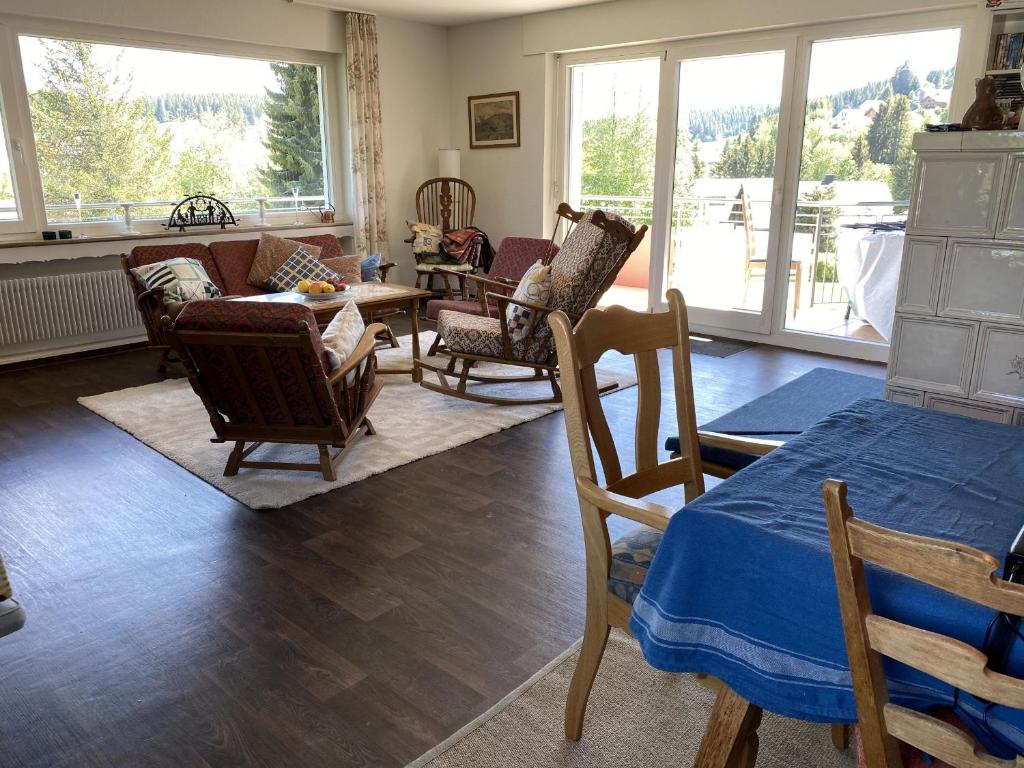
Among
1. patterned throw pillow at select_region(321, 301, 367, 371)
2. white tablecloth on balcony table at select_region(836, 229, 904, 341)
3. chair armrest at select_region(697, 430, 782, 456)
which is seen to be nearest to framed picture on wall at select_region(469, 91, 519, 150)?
white tablecloth on balcony table at select_region(836, 229, 904, 341)

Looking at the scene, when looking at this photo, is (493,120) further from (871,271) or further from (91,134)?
(871,271)

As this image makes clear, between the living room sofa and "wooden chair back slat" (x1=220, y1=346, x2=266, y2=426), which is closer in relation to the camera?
"wooden chair back slat" (x1=220, y1=346, x2=266, y2=426)

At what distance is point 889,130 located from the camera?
4.98 m

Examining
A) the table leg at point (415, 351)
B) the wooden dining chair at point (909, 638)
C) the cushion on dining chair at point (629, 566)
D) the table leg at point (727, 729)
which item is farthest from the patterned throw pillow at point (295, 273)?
the wooden dining chair at point (909, 638)

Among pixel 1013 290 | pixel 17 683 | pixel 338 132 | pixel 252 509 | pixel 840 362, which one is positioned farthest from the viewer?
pixel 338 132

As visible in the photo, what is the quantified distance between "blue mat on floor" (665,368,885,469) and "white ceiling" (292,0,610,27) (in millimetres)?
4379

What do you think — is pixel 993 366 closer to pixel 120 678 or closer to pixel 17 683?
pixel 120 678

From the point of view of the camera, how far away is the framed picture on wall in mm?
6984

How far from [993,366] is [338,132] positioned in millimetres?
5984

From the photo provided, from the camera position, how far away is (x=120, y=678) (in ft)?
6.52

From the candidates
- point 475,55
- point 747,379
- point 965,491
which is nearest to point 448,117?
point 475,55

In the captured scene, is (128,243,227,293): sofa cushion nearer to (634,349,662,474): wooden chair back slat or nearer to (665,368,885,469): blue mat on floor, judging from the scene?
(665,368,885,469): blue mat on floor

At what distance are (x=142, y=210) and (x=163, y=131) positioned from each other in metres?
0.65

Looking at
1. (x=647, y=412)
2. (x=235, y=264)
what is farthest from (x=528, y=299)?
(x=235, y=264)
